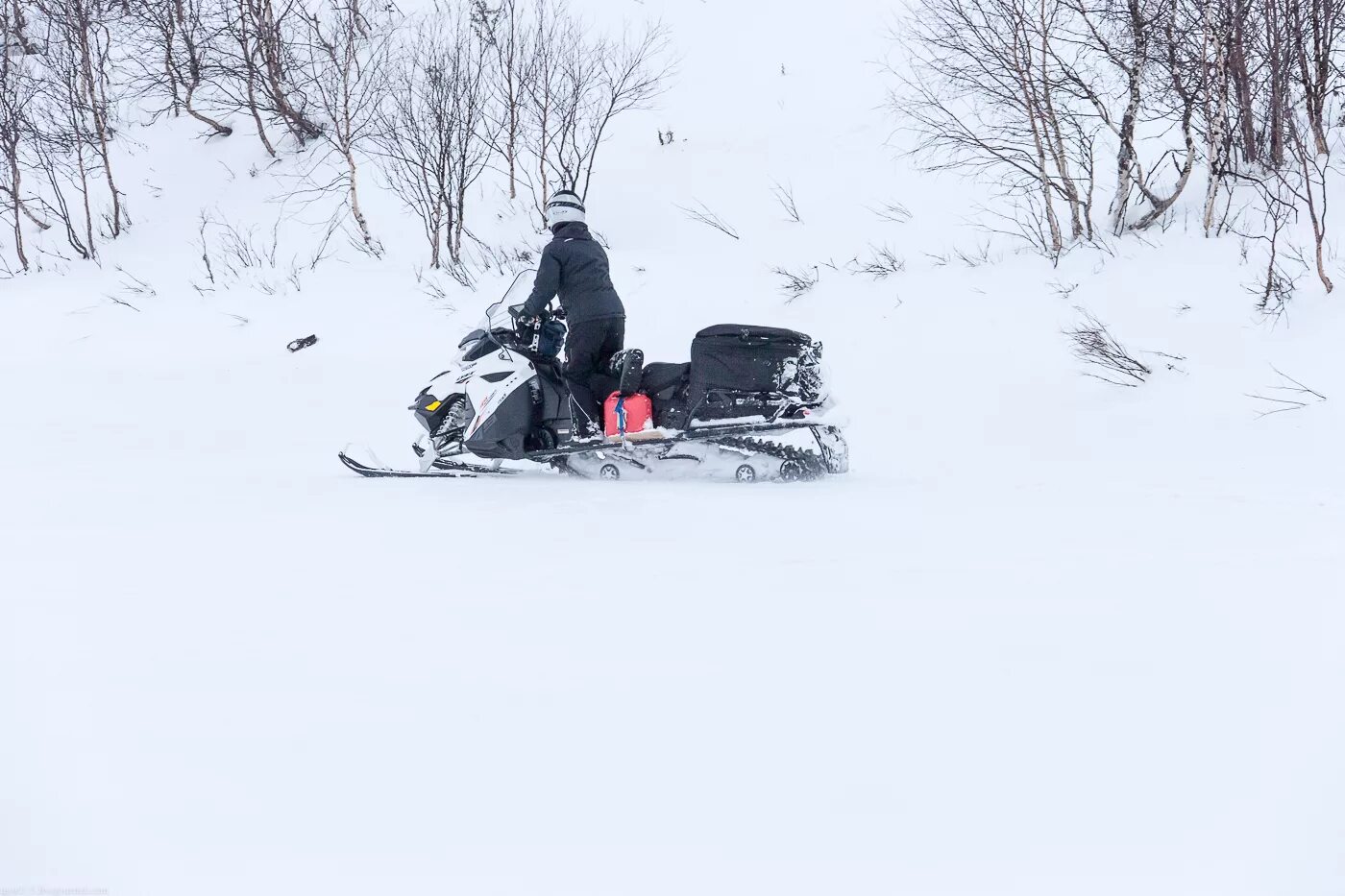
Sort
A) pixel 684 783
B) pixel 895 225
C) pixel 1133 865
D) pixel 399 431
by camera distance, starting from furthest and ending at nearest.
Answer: pixel 895 225
pixel 399 431
pixel 684 783
pixel 1133 865

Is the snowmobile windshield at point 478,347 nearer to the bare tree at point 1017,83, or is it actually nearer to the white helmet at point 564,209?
the white helmet at point 564,209

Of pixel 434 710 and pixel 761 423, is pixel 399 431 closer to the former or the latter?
pixel 761 423

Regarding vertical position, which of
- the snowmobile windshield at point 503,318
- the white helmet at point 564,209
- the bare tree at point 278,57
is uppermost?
the bare tree at point 278,57

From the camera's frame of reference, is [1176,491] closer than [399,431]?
Yes

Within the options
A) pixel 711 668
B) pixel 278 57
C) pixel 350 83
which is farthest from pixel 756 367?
pixel 278 57

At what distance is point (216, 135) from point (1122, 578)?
68.8ft

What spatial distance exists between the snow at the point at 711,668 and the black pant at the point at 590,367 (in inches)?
20.0

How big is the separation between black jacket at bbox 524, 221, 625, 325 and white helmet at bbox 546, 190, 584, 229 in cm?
4

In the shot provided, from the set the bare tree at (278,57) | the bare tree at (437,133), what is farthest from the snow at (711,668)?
the bare tree at (278,57)

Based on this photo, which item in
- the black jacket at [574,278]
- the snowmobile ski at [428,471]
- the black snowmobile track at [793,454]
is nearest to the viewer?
the black snowmobile track at [793,454]

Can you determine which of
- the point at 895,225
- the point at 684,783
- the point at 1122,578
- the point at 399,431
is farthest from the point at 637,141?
the point at 684,783

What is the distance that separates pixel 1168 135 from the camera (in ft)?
42.4

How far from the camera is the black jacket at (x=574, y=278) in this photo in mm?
6047

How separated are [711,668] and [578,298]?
3867 mm
